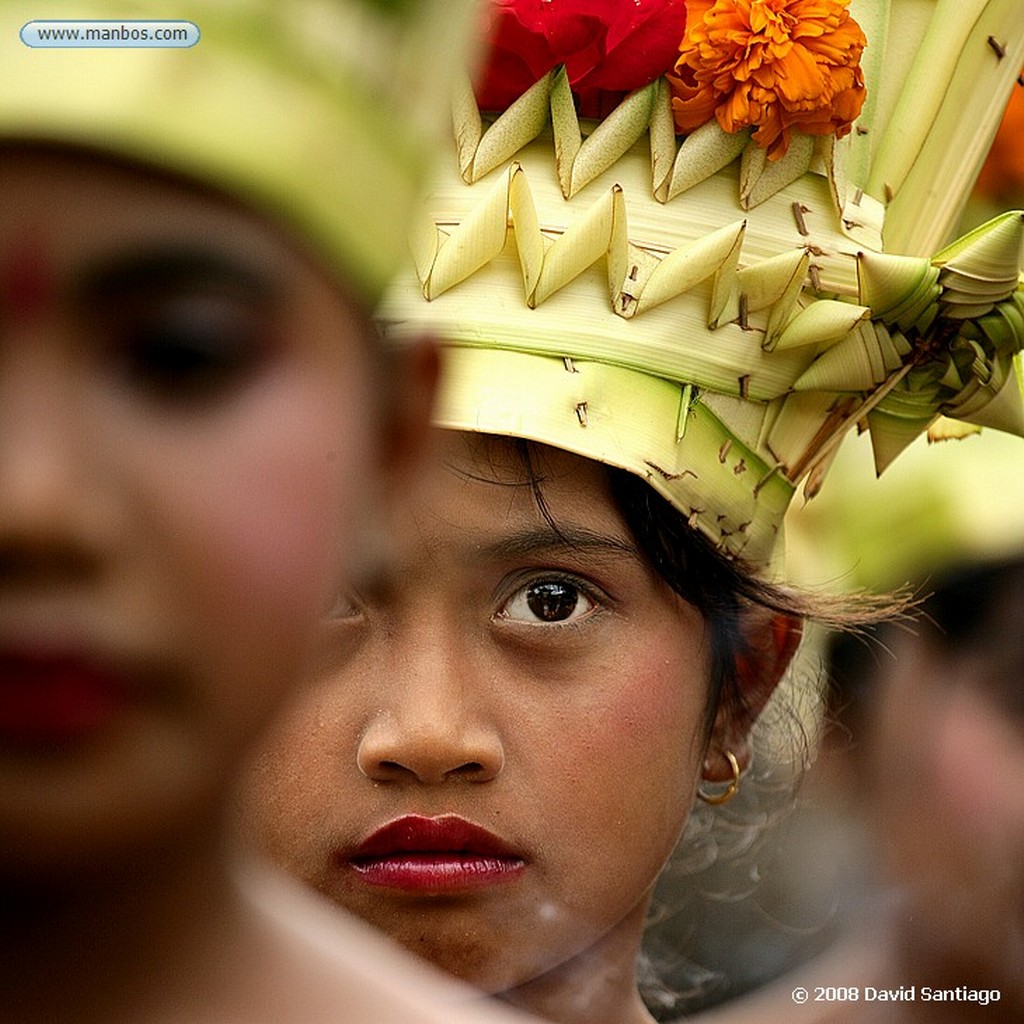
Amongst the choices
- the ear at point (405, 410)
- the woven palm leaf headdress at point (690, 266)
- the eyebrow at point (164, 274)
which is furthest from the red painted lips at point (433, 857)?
the eyebrow at point (164, 274)

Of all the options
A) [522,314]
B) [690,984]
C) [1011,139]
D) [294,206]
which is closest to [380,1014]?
[294,206]

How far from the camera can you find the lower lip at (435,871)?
186 cm

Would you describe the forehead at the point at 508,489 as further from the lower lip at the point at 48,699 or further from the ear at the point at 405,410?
the lower lip at the point at 48,699

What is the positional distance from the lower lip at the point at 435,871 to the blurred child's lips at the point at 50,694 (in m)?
1.00

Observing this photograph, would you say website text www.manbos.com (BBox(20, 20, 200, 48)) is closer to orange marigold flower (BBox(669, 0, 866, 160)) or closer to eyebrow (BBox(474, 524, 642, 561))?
eyebrow (BBox(474, 524, 642, 561))

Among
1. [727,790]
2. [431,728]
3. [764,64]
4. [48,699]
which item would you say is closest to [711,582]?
[727,790]

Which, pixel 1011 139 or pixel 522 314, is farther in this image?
pixel 1011 139

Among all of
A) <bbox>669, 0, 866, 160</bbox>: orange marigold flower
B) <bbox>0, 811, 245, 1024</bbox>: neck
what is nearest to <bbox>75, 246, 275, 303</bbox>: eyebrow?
<bbox>0, 811, 245, 1024</bbox>: neck

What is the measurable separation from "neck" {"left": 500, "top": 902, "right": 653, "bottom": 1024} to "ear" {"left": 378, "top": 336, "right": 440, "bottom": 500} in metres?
0.96

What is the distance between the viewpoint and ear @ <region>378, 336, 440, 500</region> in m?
1.17

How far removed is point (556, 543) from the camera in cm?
200

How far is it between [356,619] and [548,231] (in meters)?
0.46

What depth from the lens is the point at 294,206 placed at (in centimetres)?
99

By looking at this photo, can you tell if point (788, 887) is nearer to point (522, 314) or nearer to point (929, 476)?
point (929, 476)
